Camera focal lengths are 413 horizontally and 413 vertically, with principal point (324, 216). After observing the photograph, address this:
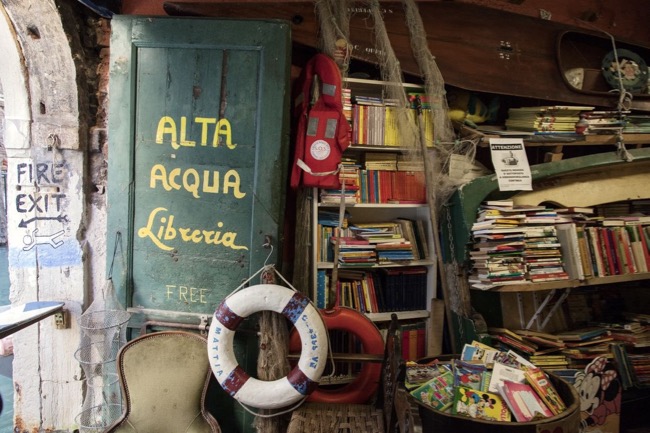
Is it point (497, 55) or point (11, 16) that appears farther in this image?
point (497, 55)

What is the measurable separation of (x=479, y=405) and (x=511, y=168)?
51.4 inches

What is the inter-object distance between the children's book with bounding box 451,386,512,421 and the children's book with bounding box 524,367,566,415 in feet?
0.60

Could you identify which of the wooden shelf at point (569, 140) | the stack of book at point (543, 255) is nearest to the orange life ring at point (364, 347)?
the stack of book at point (543, 255)

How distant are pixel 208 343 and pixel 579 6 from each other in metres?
3.38

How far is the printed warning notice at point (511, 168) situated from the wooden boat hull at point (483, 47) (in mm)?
420

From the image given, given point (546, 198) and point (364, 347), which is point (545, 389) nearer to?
point (364, 347)

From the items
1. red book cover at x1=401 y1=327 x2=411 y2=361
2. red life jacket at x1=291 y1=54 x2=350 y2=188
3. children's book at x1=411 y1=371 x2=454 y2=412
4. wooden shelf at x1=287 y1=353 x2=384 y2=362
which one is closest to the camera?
children's book at x1=411 y1=371 x2=454 y2=412

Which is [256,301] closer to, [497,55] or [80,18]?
[80,18]

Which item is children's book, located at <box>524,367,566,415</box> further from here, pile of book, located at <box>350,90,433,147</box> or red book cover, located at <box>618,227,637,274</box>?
pile of book, located at <box>350,90,433,147</box>

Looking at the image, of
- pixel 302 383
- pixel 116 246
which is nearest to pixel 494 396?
pixel 302 383

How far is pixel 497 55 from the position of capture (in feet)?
8.54

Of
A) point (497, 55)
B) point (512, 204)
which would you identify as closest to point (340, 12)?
point (497, 55)

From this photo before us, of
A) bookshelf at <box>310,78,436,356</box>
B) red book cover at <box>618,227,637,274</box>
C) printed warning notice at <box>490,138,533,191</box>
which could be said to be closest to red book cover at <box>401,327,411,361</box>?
bookshelf at <box>310,78,436,356</box>

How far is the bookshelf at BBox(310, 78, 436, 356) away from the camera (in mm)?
2512
